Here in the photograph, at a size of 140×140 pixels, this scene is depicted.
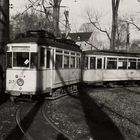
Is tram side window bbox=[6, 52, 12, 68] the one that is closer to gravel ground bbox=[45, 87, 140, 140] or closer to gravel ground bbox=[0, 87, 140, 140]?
gravel ground bbox=[0, 87, 140, 140]

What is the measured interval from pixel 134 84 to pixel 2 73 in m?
15.1

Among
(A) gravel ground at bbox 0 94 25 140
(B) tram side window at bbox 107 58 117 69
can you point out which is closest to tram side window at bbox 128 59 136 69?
(B) tram side window at bbox 107 58 117 69

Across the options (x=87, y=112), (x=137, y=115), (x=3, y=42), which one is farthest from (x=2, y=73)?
(x=137, y=115)

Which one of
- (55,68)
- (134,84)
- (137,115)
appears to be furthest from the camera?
(134,84)

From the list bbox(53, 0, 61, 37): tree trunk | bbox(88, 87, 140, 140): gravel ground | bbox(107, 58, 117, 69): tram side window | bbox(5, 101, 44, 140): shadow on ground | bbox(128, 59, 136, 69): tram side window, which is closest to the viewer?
bbox(5, 101, 44, 140): shadow on ground

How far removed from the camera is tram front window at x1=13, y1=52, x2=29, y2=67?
1477 centimetres

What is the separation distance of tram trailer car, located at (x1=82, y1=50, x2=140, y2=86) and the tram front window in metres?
9.71

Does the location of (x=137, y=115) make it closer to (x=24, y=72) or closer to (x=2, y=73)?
(x=24, y=72)

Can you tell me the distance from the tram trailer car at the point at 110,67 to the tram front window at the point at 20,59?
9.71 m

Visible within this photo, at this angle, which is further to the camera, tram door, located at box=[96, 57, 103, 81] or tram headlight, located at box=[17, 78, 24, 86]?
tram door, located at box=[96, 57, 103, 81]

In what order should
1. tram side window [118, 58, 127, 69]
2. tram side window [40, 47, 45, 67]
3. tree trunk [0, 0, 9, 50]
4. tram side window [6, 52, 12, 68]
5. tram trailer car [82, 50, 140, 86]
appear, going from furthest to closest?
tram side window [118, 58, 127, 69]
tram trailer car [82, 50, 140, 86]
tree trunk [0, 0, 9, 50]
tram side window [6, 52, 12, 68]
tram side window [40, 47, 45, 67]

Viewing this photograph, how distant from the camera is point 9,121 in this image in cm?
1075

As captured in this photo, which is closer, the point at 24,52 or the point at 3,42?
the point at 24,52

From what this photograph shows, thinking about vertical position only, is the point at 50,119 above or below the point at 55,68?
below
